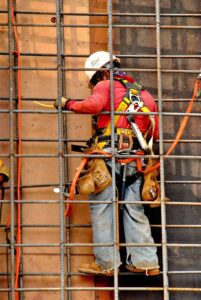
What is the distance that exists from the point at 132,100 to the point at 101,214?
120 centimetres

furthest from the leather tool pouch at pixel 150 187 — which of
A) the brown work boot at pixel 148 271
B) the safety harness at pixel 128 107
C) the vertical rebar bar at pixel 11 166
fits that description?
the vertical rebar bar at pixel 11 166

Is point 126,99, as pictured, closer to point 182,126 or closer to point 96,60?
point 96,60

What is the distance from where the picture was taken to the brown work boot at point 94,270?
37.9ft

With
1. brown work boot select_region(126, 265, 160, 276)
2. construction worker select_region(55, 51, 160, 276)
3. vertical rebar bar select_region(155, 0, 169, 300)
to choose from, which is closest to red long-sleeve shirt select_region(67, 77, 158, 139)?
construction worker select_region(55, 51, 160, 276)

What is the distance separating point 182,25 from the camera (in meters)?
12.7

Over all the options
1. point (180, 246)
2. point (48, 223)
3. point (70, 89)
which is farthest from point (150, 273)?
point (70, 89)

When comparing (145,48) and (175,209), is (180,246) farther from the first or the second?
(145,48)

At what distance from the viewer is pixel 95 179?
1145 centimetres

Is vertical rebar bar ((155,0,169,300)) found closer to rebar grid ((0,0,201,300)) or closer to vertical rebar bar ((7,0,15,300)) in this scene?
rebar grid ((0,0,201,300))

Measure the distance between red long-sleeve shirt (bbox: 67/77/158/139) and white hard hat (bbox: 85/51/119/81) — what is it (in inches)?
9.6

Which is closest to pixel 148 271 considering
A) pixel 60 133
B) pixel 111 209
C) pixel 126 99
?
pixel 111 209

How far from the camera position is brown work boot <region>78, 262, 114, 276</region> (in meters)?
11.6

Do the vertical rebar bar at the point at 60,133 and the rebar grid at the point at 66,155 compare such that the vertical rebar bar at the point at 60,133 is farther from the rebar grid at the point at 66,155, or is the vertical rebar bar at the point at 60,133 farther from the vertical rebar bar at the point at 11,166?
the vertical rebar bar at the point at 11,166

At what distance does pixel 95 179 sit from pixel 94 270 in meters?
0.95
